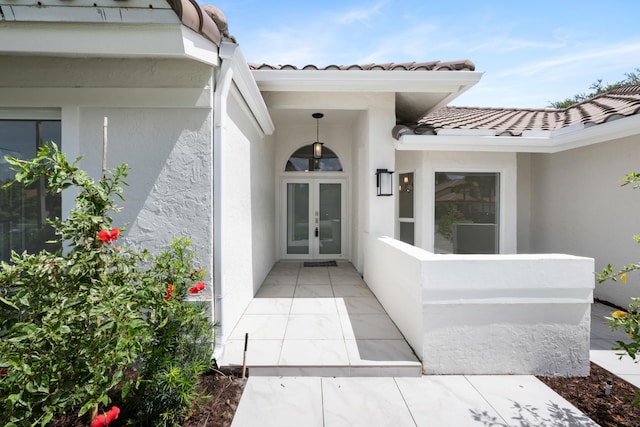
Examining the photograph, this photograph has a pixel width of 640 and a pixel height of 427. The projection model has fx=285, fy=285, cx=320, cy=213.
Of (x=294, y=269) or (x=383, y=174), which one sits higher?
(x=383, y=174)

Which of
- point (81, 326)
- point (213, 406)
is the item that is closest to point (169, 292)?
point (81, 326)

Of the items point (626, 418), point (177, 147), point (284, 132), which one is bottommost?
point (626, 418)

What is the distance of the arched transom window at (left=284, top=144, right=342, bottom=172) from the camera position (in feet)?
31.3

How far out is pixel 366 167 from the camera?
717 centimetres

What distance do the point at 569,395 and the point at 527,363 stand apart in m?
0.47

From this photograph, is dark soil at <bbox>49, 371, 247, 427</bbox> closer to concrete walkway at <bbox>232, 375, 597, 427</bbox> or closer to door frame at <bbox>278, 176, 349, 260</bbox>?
concrete walkway at <bbox>232, 375, 597, 427</bbox>

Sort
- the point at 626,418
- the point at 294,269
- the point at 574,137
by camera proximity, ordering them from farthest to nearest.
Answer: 1. the point at 294,269
2. the point at 574,137
3. the point at 626,418

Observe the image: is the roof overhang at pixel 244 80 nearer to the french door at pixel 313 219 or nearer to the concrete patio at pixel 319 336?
the french door at pixel 313 219

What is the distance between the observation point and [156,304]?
271 centimetres

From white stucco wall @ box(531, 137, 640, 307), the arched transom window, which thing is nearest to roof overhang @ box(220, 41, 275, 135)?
the arched transom window

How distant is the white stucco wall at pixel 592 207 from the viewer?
224 inches

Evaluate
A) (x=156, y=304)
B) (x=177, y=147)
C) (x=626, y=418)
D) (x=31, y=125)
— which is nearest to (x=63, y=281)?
(x=156, y=304)

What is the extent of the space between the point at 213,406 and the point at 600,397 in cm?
445

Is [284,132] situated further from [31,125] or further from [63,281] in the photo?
[63,281]
